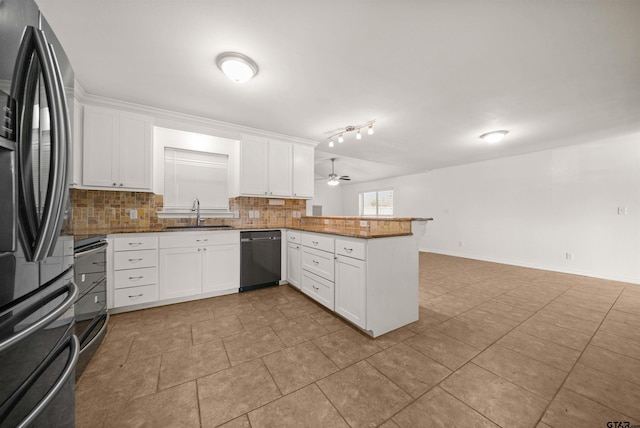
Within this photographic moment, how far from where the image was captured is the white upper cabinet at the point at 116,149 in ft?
8.29

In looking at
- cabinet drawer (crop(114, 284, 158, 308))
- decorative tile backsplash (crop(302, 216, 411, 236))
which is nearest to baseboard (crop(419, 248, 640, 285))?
decorative tile backsplash (crop(302, 216, 411, 236))

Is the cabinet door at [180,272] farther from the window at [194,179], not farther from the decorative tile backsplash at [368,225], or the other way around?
the decorative tile backsplash at [368,225]

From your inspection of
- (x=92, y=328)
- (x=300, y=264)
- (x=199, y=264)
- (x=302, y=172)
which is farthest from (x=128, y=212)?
(x=302, y=172)

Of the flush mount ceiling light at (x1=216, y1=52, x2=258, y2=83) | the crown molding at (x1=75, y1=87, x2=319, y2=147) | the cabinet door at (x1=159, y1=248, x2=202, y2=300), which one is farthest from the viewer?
the cabinet door at (x1=159, y1=248, x2=202, y2=300)

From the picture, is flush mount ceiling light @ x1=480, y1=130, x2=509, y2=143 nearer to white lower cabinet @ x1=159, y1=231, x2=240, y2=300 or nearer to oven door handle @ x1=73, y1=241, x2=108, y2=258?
white lower cabinet @ x1=159, y1=231, x2=240, y2=300

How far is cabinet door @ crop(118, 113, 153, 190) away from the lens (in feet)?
8.79

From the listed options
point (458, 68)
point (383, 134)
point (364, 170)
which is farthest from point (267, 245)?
point (364, 170)

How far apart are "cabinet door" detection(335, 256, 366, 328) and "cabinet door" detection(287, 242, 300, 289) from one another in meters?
0.90

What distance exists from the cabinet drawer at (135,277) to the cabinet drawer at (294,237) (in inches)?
64.2

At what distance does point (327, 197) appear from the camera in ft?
32.9

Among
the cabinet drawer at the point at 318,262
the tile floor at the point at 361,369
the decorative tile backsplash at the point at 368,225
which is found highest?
the decorative tile backsplash at the point at 368,225

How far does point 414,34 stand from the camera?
1.69 metres

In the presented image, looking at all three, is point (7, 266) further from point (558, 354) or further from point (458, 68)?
point (558, 354)

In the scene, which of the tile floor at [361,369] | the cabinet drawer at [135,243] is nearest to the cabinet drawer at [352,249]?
the tile floor at [361,369]
